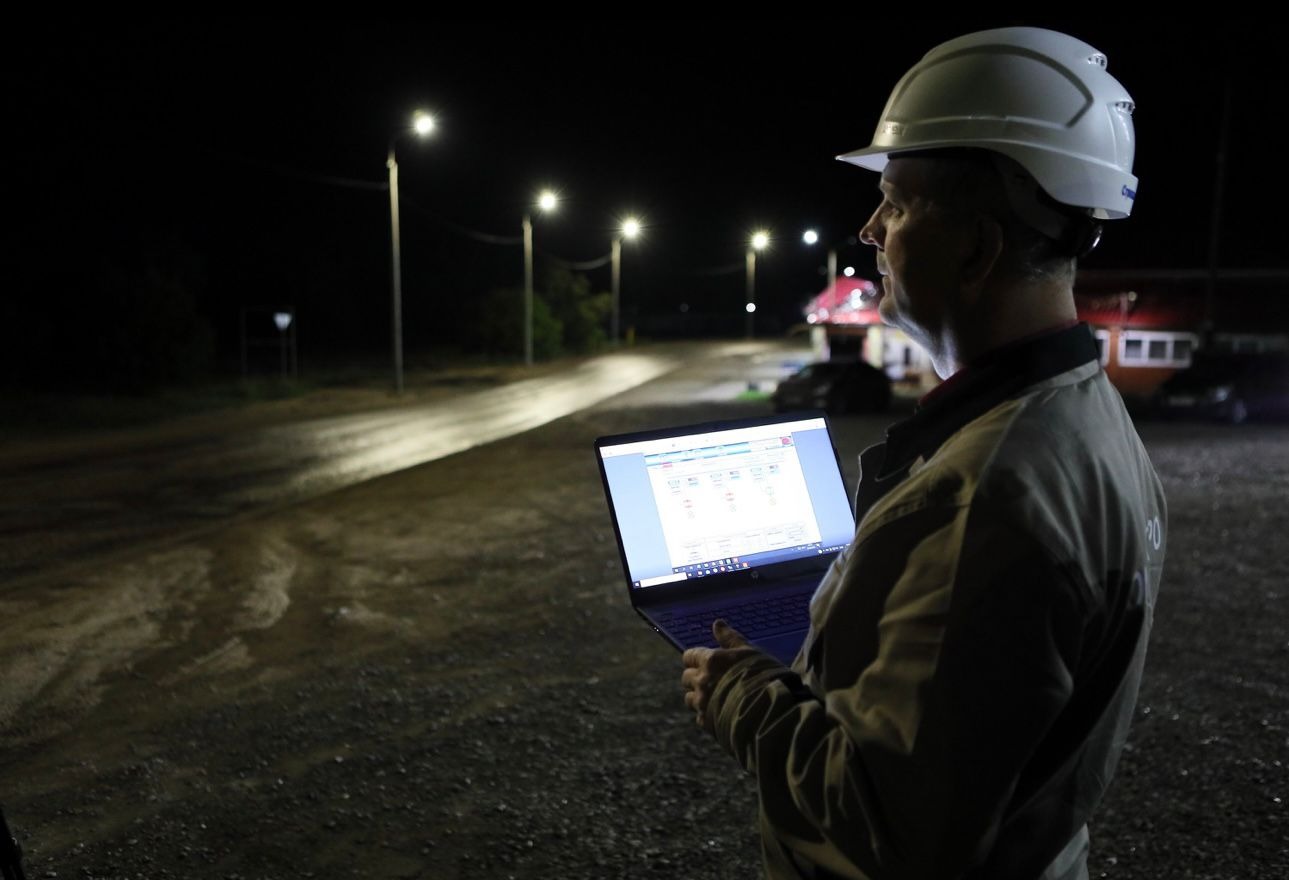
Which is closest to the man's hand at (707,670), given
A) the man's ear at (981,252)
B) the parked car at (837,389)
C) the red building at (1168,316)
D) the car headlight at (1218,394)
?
the man's ear at (981,252)

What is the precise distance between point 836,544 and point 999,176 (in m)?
1.05

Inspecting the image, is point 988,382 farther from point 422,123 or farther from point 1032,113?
point 422,123

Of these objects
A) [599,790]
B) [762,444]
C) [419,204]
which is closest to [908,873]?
[762,444]

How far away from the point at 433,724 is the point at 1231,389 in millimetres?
21824

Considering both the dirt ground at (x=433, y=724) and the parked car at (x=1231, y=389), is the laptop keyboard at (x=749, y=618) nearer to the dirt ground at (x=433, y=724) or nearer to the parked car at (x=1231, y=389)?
the dirt ground at (x=433, y=724)

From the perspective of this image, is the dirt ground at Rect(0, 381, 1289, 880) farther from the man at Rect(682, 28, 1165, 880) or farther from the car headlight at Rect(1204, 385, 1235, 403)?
the car headlight at Rect(1204, 385, 1235, 403)

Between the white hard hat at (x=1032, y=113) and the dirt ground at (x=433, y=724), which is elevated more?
the white hard hat at (x=1032, y=113)

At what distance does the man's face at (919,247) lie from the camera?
155 centimetres

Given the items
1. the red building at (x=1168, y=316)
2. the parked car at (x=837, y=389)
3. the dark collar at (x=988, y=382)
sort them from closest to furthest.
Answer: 1. the dark collar at (x=988, y=382)
2. the parked car at (x=837, y=389)
3. the red building at (x=1168, y=316)

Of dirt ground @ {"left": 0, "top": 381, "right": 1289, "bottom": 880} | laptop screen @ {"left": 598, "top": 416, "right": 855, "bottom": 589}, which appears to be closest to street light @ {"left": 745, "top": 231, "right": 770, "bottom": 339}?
dirt ground @ {"left": 0, "top": 381, "right": 1289, "bottom": 880}

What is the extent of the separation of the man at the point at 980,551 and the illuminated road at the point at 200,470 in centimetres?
845

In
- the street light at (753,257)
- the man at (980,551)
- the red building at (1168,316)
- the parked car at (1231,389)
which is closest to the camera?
the man at (980,551)

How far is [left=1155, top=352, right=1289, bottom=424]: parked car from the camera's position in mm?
22156

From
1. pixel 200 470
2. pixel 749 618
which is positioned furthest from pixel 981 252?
pixel 200 470
